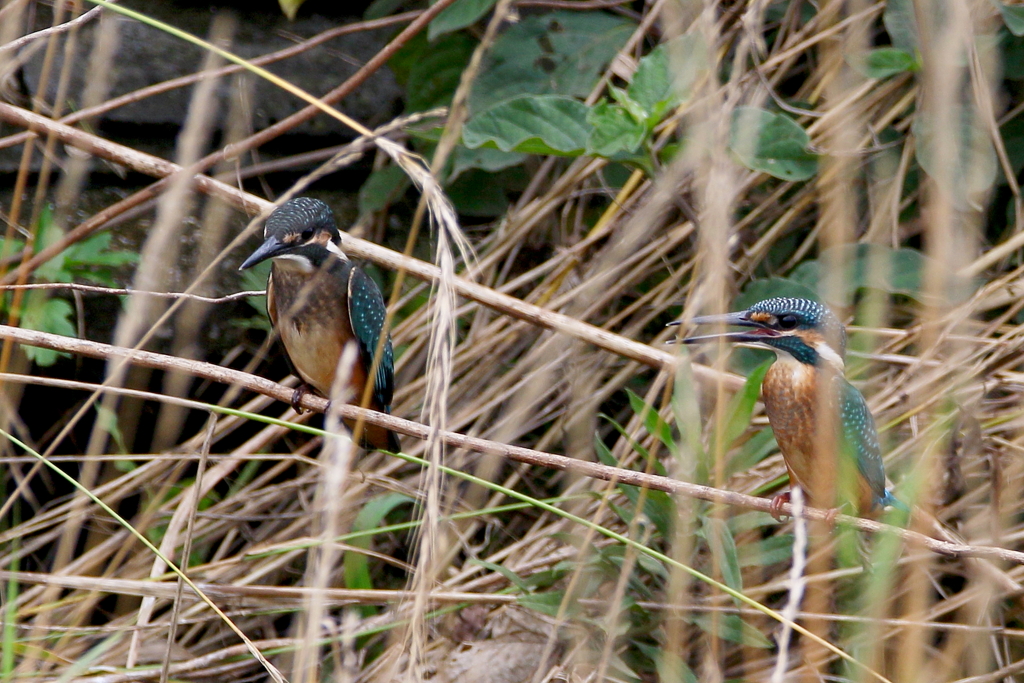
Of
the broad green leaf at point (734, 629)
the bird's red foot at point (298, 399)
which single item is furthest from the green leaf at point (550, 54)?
the broad green leaf at point (734, 629)

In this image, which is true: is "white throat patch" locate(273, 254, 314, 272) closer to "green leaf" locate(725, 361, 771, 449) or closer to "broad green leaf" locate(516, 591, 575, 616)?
"broad green leaf" locate(516, 591, 575, 616)

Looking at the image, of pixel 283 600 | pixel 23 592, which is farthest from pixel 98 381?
pixel 283 600

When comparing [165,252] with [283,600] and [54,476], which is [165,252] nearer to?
[54,476]

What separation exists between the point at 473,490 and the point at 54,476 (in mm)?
1697

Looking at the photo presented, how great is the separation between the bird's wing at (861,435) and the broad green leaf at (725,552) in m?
0.45

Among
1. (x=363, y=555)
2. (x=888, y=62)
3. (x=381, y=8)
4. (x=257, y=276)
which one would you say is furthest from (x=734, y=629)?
(x=381, y=8)

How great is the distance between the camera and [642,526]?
8.45ft

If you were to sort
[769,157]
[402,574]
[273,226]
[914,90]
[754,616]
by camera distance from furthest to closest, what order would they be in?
[402,574] < [914,90] < [769,157] < [754,616] < [273,226]

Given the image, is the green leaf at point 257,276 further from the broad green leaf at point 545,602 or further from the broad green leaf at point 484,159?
the broad green leaf at point 545,602

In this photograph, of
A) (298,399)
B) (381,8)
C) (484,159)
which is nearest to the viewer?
(298,399)

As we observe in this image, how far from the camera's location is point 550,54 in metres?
3.29

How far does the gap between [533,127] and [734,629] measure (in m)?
1.43

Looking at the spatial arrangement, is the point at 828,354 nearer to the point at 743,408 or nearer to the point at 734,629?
the point at 743,408

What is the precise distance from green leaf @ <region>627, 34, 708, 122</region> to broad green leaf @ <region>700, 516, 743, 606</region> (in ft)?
3.56
